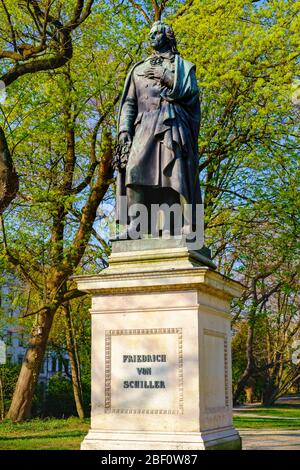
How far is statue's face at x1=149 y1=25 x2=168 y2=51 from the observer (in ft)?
29.6

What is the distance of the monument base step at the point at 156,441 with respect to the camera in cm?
721

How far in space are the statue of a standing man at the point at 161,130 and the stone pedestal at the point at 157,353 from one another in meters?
0.76

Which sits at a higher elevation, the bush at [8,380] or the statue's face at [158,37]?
the statue's face at [158,37]

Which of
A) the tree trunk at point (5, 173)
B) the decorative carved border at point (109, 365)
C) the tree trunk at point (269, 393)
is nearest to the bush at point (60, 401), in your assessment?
the tree trunk at point (269, 393)

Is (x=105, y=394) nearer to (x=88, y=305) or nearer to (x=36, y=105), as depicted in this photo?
(x=36, y=105)

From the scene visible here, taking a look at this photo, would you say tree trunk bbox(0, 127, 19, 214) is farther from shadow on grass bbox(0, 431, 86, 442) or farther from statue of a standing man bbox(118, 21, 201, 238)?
statue of a standing man bbox(118, 21, 201, 238)

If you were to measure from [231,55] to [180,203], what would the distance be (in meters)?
11.3

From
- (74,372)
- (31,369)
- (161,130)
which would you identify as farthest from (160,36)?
(74,372)

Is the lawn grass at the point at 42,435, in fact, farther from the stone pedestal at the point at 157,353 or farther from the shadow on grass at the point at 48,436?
the stone pedestal at the point at 157,353

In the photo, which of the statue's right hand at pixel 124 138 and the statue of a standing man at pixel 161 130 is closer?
the statue of a standing man at pixel 161 130

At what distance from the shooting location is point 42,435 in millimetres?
15633

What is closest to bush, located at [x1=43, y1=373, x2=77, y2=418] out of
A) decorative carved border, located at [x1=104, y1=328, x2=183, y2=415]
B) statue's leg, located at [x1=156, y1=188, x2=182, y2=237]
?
decorative carved border, located at [x1=104, y1=328, x2=183, y2=415]
